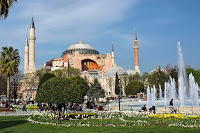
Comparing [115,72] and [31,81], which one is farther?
[115,72]

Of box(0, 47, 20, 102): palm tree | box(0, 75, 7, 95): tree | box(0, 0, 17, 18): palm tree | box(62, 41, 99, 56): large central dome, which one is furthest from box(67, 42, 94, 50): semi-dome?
box(0, 0, 17, 18): palm tree

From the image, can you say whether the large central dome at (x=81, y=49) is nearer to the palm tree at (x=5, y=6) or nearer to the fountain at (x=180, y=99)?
the fountain at (x=180, y=99)

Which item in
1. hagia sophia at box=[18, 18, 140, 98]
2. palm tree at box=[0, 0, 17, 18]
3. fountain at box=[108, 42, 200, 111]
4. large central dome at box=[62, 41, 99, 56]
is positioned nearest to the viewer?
palm tree at box=[0, 0, 17, 18]

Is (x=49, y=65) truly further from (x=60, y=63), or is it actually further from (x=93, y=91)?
(x=93, y=91)

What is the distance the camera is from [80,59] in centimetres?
7275

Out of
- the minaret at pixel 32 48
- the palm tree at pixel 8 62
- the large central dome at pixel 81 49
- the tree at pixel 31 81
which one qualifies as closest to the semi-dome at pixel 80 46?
the large central dome at pixel 81 49

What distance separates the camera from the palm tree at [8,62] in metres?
22.2

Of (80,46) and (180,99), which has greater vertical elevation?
(80,46)

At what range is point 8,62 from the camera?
878 inches

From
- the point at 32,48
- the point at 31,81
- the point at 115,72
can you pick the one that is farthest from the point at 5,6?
the point at 115,72

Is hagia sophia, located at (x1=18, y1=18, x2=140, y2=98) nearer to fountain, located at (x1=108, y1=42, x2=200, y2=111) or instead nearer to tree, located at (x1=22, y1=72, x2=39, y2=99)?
tree, located at (x1=22, y1=72, x2=39, y2=99)

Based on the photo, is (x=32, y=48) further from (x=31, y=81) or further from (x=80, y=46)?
(x=80, y=46)

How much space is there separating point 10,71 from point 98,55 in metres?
58.8

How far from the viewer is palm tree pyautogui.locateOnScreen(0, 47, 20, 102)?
875 inches
